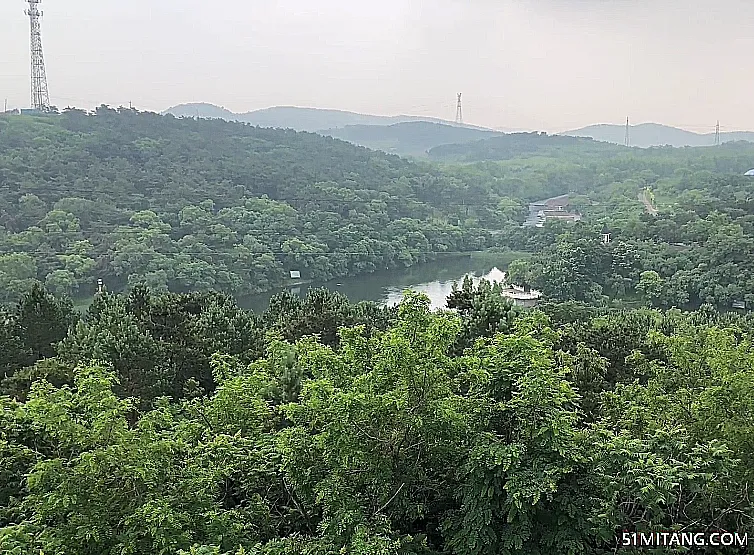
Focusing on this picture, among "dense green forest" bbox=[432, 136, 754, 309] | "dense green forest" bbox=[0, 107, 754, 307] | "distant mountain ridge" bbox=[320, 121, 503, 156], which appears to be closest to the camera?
"dense green forest" bbox=[432, 136, 754, 309]

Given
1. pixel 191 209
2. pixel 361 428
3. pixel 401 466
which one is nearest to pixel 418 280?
pixel 191 209

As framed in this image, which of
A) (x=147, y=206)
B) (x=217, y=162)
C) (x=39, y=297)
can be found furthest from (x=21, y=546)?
(x=217, y=162)

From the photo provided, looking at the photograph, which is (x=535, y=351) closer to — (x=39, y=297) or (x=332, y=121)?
(x=39, y=297)

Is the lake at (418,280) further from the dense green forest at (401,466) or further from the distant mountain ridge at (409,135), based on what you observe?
the distant mountain ridge at (409,135)

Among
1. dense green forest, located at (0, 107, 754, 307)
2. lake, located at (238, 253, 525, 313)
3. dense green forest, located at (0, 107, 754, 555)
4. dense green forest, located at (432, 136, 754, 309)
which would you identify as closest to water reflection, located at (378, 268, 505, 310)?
lake, located at (238, 253, 525, 313)

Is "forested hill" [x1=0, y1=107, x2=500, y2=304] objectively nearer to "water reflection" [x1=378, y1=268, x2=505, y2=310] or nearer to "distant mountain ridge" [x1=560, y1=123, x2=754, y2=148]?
"water reflection" [x1=378, y1=268, x2=505, y2=310]

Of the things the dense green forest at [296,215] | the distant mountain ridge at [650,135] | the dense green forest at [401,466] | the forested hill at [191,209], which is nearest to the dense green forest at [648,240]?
the dense green forest at [296,215]
